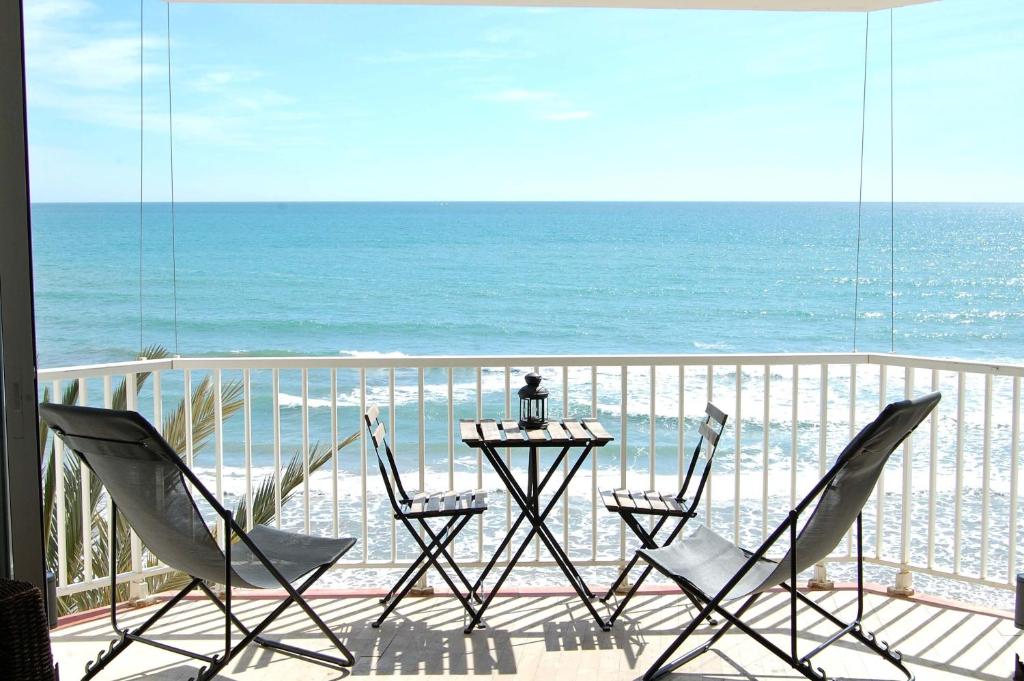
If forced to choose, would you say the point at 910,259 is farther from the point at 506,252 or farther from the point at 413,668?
the point at 413,668

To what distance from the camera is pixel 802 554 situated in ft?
9.74

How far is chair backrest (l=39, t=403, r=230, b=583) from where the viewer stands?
2.75m

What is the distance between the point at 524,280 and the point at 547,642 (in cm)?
2421

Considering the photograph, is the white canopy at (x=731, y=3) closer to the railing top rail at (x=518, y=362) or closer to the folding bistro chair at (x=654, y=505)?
the railing top rail at (x=518, y=362)

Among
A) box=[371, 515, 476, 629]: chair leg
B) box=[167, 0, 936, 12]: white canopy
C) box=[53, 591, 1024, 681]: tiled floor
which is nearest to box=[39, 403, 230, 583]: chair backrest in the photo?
box=[53, 591, 1024, 681]: tiled floor

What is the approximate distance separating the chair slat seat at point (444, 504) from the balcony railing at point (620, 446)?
26 centimetres

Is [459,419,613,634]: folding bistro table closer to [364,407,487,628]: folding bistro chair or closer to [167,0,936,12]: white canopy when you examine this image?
[364,407,487,628]: folding bistro chair

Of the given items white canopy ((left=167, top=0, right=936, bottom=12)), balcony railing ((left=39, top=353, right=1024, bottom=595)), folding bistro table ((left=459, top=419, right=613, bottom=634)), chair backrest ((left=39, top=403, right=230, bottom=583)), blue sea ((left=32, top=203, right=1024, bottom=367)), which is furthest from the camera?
blue sea ((left=32, top=203, right=1024, bottom=367))

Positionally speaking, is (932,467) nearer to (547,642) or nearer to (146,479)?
(547,642)

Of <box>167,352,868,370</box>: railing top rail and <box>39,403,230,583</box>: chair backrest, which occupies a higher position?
<box>167,352,868,370</box>: railing top rail

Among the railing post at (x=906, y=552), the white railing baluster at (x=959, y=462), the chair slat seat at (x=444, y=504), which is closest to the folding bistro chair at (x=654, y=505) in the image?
the chair slat seat at (x=444, y=504)

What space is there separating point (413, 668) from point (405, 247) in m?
26.1

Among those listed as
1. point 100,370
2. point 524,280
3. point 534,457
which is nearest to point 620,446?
point 534,457

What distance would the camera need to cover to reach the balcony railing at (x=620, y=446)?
3889 millimetres
